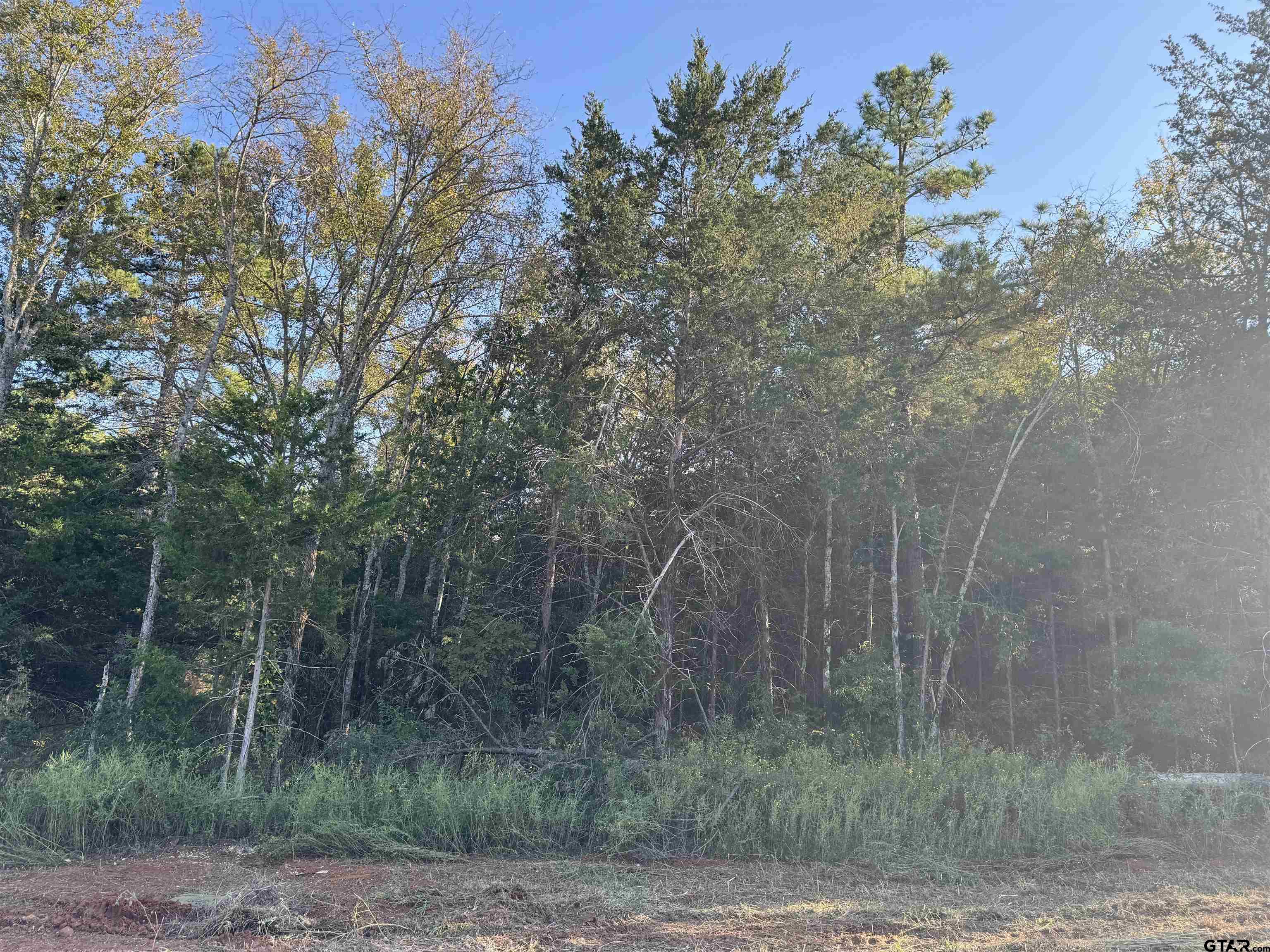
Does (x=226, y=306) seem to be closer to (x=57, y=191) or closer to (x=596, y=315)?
(x=57, y=191)

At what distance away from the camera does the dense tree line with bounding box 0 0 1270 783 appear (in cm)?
1406

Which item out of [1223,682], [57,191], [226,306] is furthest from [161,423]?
[1223,682]

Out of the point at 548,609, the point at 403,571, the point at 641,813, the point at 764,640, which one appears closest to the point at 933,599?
the point at 764,640

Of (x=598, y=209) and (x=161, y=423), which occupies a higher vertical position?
(x=598, y=209)

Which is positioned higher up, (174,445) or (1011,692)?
(174,445)

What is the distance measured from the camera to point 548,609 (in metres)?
15.2

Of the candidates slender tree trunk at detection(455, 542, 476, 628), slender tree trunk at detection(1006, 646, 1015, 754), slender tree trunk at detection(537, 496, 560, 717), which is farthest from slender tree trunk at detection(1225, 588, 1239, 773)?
slender tree trunk at detection(455, 542, 476, 628)

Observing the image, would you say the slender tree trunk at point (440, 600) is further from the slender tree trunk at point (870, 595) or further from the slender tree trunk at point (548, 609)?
the slender tree trunk at point (870, 595)

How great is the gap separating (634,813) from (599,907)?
249 cm

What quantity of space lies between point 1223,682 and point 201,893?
17.0m

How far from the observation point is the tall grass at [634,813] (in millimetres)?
8133

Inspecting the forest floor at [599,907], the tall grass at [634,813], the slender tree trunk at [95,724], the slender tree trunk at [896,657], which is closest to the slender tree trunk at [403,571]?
the slender tree trunk at [95,724]

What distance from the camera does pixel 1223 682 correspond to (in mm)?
15273

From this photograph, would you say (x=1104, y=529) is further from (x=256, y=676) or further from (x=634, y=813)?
(x=256, y=676)
